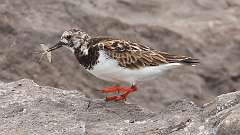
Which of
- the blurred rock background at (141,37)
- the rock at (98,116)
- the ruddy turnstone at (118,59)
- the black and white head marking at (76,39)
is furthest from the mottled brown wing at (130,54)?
the blurred rock background at (141,37)

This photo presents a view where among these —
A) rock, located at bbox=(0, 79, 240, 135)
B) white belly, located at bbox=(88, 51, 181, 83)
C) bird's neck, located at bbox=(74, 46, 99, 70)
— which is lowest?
rock, located at bbox=(0, 79, 240, 135)

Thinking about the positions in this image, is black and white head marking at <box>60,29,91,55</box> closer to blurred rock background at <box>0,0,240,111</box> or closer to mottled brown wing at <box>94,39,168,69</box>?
mottled brown wing at <box>94,39,168,69</box>

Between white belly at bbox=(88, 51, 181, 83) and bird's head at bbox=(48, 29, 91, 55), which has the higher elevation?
bird's head at bbox=(48, 29, 91, 55)

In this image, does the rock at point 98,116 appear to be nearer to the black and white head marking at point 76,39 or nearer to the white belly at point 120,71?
the white belly at point 120,71

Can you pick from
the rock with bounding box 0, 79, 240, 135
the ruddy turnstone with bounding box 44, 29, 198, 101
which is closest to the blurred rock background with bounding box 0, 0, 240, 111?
the rock with bounding box 0, 79, 240, 135

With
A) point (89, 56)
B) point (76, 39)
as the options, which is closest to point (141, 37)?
point (76, 39)

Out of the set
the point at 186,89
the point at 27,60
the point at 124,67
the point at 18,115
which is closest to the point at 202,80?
the point at 186,89

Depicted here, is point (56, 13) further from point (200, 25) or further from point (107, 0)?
point (200, 25)
